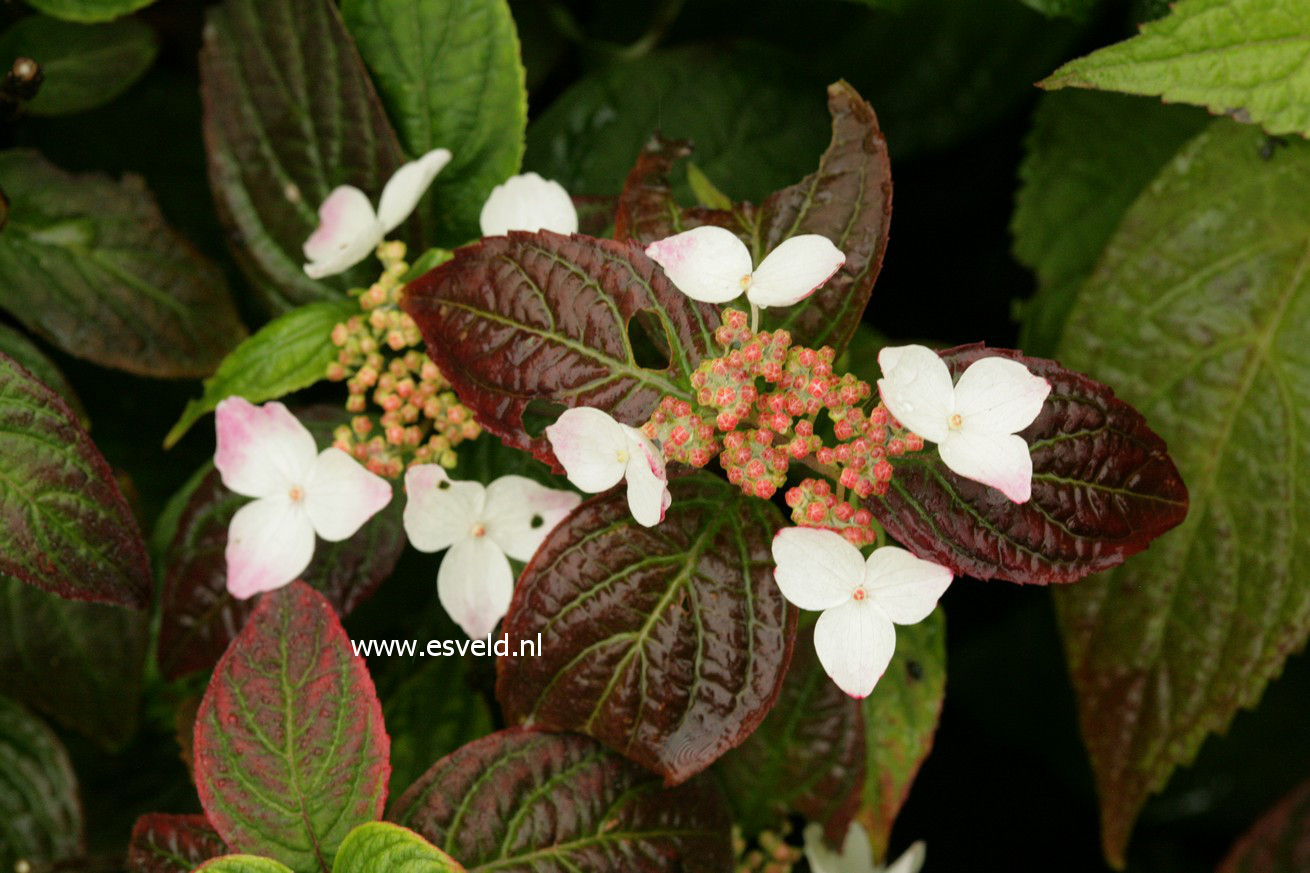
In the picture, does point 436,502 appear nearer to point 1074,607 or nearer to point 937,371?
point 937,371

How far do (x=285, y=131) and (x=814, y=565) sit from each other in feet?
2.09

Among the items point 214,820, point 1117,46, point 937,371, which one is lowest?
point 214,820

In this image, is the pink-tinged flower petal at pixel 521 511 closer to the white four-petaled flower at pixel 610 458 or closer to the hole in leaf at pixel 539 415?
the hole in leaf at pixel 539 415

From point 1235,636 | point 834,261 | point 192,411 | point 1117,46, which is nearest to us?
point 834,261

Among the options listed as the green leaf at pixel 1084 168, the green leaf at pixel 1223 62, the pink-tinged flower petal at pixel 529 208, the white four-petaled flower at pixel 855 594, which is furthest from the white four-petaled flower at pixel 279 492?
the green leaf at pixel 1084 168

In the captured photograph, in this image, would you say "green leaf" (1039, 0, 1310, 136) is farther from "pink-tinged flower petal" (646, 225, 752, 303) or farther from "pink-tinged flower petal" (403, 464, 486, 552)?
"pink-tinged flower petal" (403, 464, 486, 552)

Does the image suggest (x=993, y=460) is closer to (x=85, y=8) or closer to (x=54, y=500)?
(x=54, y=500)

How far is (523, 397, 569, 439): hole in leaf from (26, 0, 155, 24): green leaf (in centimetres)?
52

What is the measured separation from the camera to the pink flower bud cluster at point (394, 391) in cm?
85

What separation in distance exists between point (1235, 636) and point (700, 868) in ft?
1.82

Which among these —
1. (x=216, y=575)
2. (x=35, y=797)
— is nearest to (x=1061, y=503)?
(x=216, y=575)

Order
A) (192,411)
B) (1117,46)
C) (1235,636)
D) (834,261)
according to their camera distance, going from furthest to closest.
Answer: (1235,636) → (192,411) → (1117,46) → (834,261)

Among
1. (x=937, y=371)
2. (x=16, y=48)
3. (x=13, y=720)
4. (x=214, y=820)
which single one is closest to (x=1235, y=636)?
(x=937, y=371)

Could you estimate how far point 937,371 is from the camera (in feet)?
2.23
